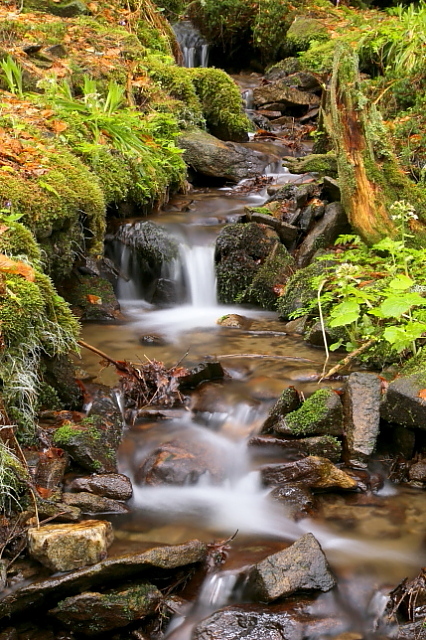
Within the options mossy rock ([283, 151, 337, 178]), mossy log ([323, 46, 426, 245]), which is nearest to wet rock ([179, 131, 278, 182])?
mossy rock ([283, 151, 337, 178])

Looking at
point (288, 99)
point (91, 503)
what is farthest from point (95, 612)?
point (288, 99)

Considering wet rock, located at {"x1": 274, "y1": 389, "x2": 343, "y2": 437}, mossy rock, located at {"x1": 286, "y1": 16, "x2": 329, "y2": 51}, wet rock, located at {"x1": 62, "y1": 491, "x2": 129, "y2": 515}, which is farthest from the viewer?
mossy rock, located at {"x1": 286, "y1": 16, "x2": 329, "y2": 51}

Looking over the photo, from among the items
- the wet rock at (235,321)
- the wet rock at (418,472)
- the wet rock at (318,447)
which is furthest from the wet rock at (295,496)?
the wet rock at (235,321)

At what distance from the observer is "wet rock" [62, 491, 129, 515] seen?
11.6ft

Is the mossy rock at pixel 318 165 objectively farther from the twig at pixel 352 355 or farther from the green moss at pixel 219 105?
the twig at pixel 352 355

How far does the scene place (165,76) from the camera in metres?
9.59

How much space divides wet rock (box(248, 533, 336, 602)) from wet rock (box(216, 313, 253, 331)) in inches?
118

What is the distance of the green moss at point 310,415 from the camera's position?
4.11m

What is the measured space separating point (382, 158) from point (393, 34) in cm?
538

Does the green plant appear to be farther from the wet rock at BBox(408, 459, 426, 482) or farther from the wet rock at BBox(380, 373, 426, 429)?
the wet rock at BBox(408, 459, 426, 482)

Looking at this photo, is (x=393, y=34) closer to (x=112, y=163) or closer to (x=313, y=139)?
(x=313, y=139)

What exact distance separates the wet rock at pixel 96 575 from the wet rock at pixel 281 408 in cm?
124

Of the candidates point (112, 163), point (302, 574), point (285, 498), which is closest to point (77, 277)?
point (112, 163)

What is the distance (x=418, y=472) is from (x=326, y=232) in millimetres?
3285
